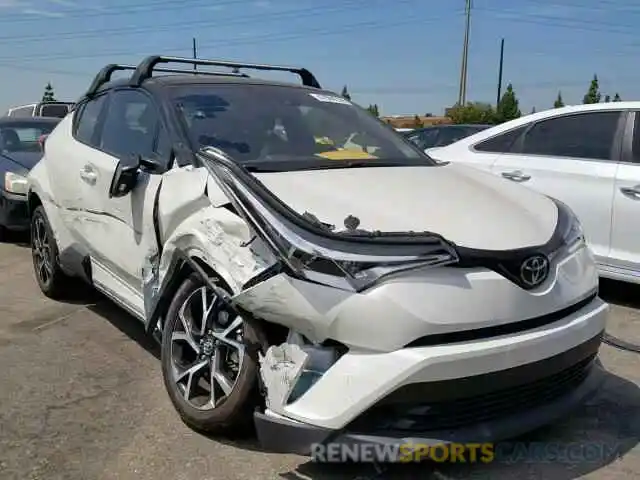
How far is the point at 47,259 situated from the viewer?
530 cm

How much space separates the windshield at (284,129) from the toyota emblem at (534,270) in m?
1.14

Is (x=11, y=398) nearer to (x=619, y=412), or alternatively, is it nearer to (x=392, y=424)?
(x=392, y=424)

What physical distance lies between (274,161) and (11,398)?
5.72 ft

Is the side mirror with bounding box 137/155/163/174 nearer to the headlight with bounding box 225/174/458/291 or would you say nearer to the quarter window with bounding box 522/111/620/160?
the headlight with bounding box 225/174/458/291

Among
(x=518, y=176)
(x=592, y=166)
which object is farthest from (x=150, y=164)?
(x=592, y=166)

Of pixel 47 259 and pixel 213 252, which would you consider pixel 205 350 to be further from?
pixel 47 259

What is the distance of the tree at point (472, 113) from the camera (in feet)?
121

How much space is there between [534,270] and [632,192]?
2.73 meters

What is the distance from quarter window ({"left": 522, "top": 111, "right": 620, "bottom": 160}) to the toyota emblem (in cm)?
292

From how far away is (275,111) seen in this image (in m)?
3.90

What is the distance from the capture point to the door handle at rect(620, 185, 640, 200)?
500 centimetres

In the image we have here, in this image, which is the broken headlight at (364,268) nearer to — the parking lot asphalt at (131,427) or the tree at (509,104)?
the parking lot asphalt at (131,427)

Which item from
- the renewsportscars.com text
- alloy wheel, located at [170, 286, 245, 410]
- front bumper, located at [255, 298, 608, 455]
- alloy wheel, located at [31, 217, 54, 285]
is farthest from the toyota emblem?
alloy wheel, located at [31, 217, 54, 285]

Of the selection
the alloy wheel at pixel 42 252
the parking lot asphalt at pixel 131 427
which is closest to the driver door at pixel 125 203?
the parking lot asphalt at pixel 131 427
